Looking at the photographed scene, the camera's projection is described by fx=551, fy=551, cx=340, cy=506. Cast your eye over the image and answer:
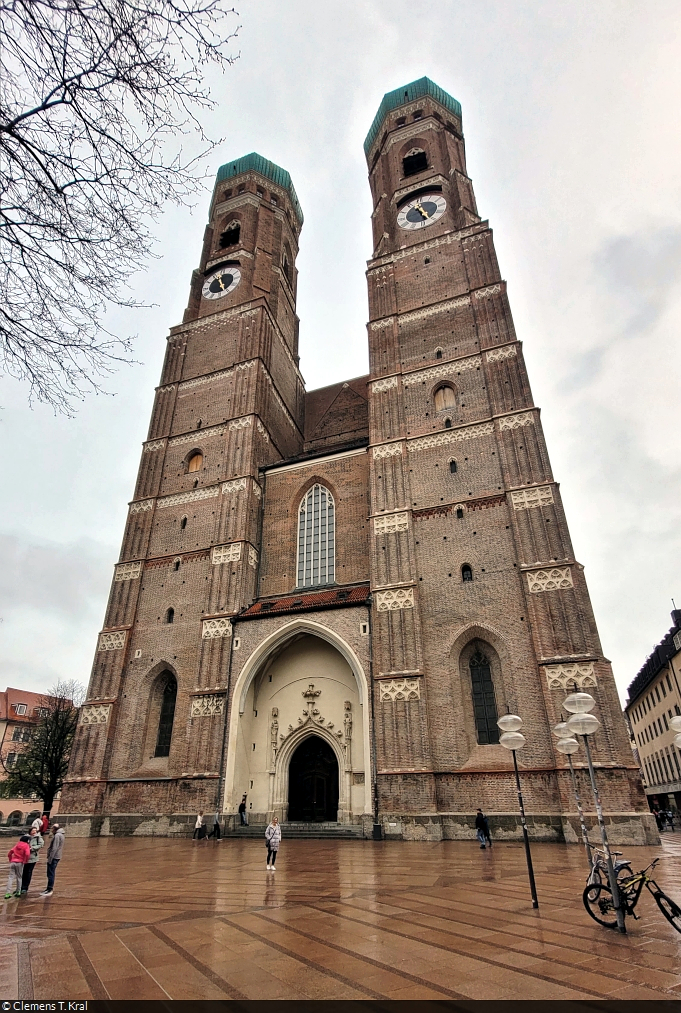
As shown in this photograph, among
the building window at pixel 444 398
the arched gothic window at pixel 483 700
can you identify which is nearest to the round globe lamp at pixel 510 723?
the arched gothic window at pixel 483 700

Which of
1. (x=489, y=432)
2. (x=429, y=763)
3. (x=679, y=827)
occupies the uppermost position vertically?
(x=489, y=432)

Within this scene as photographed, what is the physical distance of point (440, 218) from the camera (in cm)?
2875

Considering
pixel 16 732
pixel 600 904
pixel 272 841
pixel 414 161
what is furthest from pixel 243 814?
pixel 16 732

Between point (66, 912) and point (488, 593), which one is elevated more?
point (488, 593)

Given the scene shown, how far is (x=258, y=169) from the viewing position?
39.0 metres

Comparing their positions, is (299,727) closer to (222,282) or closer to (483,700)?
(483,700)

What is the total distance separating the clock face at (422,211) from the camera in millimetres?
29078

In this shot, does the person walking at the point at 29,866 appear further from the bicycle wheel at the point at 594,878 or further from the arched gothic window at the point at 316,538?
the arched gothic window at the point at 316,538

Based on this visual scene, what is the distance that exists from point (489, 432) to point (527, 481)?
2792 millimetres

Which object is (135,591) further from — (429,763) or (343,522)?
(429,763)

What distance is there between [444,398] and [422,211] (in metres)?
12.9

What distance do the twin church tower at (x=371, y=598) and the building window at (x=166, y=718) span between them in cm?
8
